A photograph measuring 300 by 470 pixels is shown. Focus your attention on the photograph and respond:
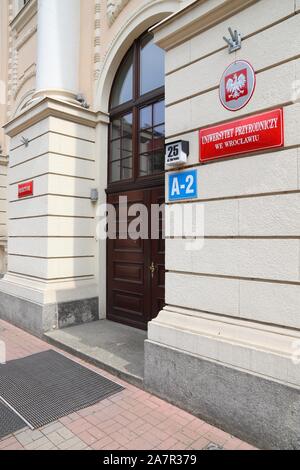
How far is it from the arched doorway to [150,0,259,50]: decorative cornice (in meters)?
Answer: 1.73

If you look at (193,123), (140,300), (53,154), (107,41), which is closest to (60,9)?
(107,41)

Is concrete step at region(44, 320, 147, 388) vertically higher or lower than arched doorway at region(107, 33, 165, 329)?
lower

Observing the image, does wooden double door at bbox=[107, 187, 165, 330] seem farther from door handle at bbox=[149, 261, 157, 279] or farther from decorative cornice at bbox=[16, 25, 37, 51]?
decorative cornice at bbox=[16, 25, 37, 51]

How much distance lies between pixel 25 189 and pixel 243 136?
5.04m

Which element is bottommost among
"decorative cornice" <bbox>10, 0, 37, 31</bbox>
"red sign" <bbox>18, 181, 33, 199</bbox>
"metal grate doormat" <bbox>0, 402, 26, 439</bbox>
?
"metal grate doormat" <bbox>0, 402, 26, 439</bbox>

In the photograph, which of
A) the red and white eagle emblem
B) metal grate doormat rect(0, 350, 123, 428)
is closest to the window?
the red and white eagle emblem

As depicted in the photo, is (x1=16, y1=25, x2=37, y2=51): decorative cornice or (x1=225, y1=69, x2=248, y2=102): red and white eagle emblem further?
(x1=16, y1=25, x2=37, y2=51): decorative cornice

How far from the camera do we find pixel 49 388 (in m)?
4.11

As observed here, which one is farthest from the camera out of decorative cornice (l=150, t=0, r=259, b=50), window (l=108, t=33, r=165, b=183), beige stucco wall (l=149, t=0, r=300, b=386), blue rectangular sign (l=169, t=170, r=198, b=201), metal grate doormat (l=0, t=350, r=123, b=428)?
window (l=108, t=33, r=165, b=183)

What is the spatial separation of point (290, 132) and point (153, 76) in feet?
12.3

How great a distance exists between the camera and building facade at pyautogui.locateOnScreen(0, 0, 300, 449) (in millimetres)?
2977

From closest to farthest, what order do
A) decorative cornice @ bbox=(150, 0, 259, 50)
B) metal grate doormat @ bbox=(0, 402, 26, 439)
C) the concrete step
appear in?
metal grate doormat @ bbox=(0, 402, 26, 439) → decorative cornice @ bbox=(150, 0, 259, 50) → the concrete step

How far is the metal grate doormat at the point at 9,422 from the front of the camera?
323cm
